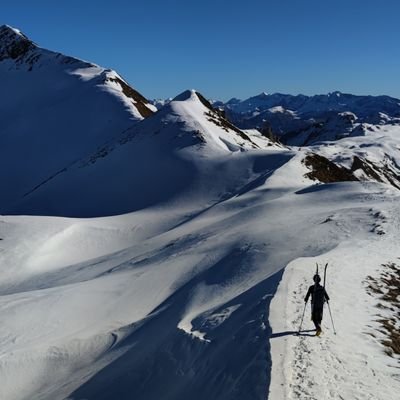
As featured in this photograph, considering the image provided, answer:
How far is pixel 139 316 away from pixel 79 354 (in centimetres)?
308

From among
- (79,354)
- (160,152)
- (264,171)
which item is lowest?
(79,354)

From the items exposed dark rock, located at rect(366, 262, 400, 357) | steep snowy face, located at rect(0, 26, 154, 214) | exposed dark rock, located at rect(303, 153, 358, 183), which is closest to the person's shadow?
exposed dark rock, located at rect(366, 262, 400, 357)

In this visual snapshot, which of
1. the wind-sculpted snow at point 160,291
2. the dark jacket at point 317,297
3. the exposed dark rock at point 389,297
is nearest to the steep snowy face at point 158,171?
the wind-sculpted snow at point 160,291

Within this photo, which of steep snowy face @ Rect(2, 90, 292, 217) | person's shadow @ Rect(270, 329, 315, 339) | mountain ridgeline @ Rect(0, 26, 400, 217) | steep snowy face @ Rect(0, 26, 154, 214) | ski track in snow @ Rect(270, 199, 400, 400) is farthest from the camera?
steep snowy face @ Rect(0, 26, 154, 214)

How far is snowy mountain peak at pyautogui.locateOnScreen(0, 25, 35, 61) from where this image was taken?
342ft

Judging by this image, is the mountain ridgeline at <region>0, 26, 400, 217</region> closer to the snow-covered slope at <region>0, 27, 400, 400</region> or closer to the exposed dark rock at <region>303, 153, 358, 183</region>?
the exposed dark rock at <region>303, 153, 358, 183</region>

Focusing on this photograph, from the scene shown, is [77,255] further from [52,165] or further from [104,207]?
[52,165]

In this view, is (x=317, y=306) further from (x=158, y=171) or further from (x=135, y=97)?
(x=135, y=97)

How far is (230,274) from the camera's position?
70.9 ft

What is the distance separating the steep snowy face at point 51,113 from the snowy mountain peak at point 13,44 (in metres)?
0.34

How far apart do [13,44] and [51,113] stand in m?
35.3

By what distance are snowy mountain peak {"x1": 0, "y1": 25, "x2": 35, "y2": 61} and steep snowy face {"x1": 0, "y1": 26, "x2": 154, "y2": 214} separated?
0.34 m

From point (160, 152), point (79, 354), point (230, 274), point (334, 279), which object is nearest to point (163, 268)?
point (230, 274)

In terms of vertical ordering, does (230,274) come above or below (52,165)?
below
